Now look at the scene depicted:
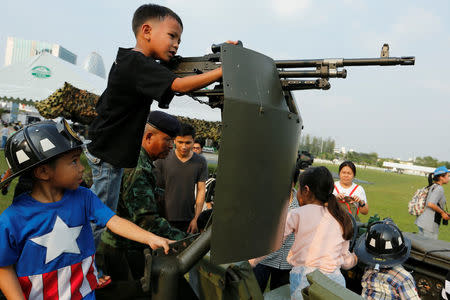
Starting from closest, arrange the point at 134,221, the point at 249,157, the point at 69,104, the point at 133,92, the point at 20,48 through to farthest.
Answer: the point at 249,157
the point at 133,92
the point at 134,221
the point at 69,104
the point at 20,48

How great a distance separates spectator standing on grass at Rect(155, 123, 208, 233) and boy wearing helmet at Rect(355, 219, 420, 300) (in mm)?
2263

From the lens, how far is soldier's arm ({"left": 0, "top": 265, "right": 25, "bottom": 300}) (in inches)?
55.6

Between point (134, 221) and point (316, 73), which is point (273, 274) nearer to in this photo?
point (134, 221)

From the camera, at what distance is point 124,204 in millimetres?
2340

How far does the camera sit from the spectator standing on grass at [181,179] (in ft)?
14.5

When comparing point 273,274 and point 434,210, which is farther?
point 434,210

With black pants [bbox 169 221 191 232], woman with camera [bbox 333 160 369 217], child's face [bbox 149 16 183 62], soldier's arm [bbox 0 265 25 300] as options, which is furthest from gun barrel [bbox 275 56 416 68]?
woman with camera [bbox 333 160 369 217]

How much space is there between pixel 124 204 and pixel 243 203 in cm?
125

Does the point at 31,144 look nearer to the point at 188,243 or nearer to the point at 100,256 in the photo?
the point at 188,243

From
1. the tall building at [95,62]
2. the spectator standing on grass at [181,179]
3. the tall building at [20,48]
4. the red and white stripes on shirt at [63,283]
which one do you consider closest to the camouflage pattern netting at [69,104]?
the spectator standing on grass at [181,179]

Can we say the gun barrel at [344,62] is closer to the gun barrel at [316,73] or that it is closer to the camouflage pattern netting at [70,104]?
the gun barrel at [316,73]

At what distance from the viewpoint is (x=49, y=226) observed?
1.55 metres

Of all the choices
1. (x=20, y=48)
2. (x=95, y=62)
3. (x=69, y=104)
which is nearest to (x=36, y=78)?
(x=69, y=104)

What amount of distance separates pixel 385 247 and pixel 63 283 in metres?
2.39
